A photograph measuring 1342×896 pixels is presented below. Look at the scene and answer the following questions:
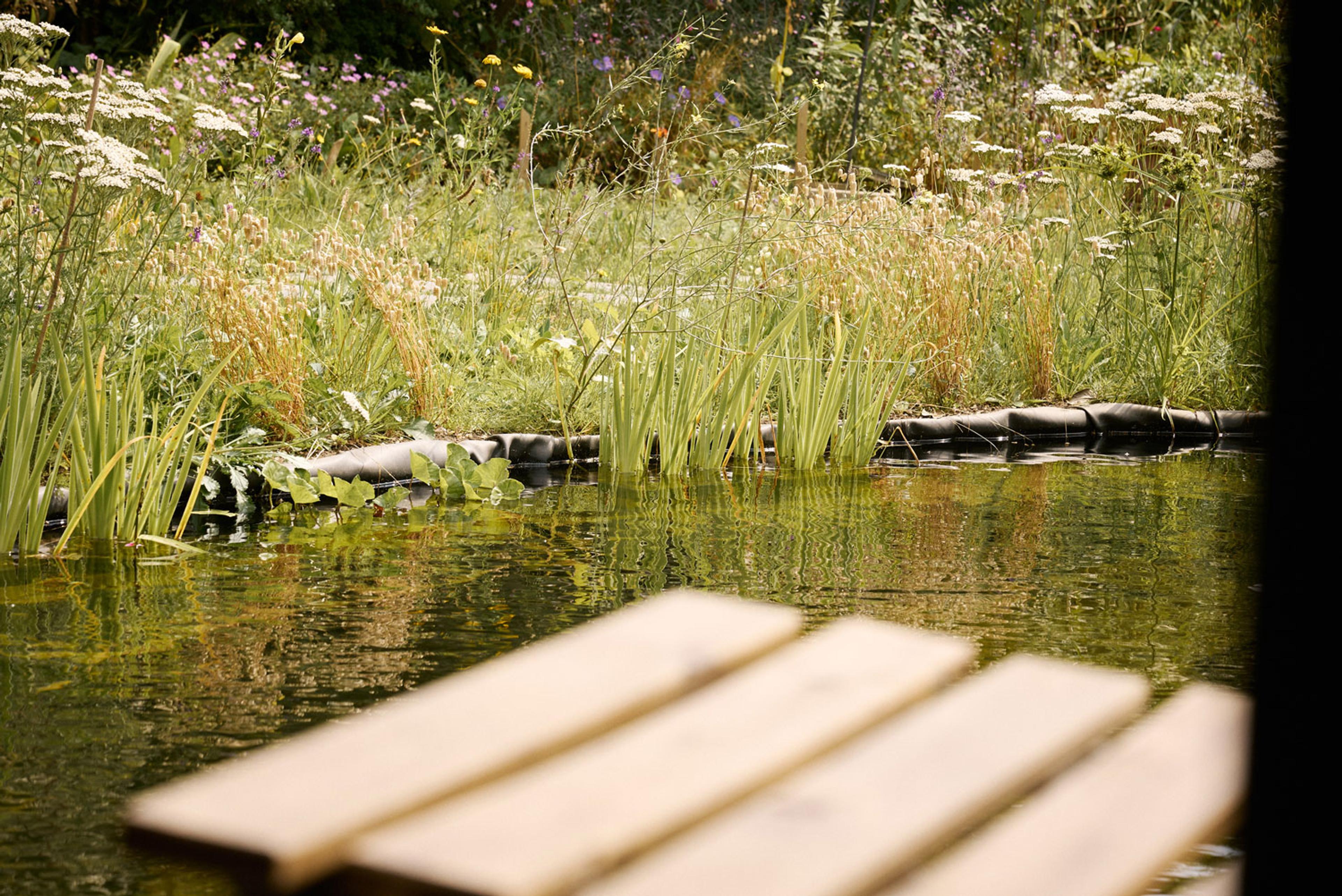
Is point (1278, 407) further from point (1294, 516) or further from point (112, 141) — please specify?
point (112, 141)

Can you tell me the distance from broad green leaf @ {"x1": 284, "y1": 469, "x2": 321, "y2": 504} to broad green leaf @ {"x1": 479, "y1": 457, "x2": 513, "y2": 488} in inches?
22.9

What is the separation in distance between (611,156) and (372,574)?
8.98 meters

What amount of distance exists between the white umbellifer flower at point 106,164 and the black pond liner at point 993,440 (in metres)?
1.40

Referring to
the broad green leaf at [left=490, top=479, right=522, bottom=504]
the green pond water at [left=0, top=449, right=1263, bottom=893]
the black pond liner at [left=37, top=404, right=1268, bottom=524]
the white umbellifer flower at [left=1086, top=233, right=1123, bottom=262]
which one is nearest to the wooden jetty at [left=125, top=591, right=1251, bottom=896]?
the green pond water at [left=0, top=449, right=1263, bottom=893]

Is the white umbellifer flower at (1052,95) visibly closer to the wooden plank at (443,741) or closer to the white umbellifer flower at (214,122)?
the white umbellifer flower at (214,122)

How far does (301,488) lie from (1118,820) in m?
3.75

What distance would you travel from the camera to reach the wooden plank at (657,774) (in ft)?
3.04

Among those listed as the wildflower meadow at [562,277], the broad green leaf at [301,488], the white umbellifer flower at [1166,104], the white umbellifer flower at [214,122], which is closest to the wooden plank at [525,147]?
the wildflower meadow at [562,277]

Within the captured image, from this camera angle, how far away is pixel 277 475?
15.0ft

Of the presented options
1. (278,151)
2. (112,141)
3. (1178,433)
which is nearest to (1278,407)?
(112,141)

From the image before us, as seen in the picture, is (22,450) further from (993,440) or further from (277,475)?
(993,440)

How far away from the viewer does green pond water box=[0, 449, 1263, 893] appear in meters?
2.58

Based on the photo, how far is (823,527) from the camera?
180 inches

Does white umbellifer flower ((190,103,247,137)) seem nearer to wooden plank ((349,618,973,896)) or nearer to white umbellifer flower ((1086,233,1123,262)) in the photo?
wooden plank ((349,618,973,896))
